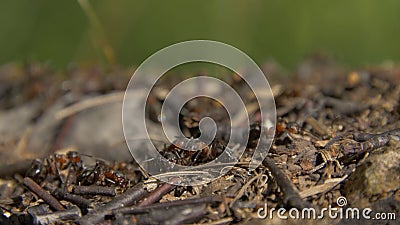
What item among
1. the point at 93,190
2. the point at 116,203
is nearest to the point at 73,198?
the point at 93,190

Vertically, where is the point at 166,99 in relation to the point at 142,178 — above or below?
above

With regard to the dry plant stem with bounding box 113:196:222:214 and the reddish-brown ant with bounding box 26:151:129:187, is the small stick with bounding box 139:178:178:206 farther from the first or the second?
the reddish-brown ant with bounding box 26:151:129:187

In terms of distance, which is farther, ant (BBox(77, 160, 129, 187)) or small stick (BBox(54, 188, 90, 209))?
ant (BBox(77, 160, 129, 187))

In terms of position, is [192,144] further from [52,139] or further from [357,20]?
[357,20]

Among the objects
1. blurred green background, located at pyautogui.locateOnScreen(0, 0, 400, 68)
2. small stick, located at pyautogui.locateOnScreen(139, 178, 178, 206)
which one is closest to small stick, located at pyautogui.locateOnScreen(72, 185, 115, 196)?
small stick, located at pyautogui.locateOnScreen(139, 178, 178, 206)

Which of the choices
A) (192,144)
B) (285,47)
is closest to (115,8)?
(285,47)

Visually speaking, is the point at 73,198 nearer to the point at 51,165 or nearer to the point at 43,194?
the point at 43,194
